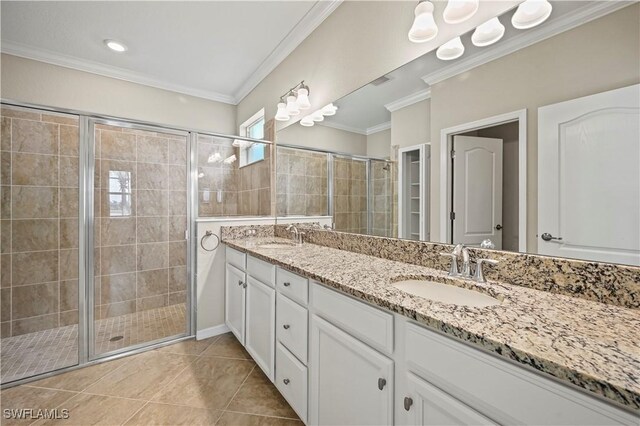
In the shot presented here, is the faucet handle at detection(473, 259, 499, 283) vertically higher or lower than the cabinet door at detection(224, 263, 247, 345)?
higher

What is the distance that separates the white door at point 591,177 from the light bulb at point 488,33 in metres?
0.38

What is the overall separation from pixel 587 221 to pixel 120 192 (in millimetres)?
2921

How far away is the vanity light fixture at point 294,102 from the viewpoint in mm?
2273

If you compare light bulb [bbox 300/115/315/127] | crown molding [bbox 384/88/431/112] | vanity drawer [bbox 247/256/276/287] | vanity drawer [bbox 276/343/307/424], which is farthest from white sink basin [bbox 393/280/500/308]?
light bulb [bbox 300/115/315/127]

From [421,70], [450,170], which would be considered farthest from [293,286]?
[421,70]

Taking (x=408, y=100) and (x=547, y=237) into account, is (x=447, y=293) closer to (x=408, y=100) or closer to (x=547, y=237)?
(x=547, y=237)

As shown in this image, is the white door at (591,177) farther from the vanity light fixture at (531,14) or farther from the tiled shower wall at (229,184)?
the tiled shower wall at (229,184)

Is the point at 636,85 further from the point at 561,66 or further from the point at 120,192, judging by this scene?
the point at 120,192

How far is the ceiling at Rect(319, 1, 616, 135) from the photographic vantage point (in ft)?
3.02

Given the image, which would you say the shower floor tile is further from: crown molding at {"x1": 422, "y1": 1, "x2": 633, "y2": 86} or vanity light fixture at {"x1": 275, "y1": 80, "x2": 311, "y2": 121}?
crown molding at {"x1": 422, "y1": 1, "x2": 633, "y2": 86}

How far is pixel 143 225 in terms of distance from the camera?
8.06 ft

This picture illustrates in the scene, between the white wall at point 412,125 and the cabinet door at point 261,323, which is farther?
the cabinet door at point 261,323

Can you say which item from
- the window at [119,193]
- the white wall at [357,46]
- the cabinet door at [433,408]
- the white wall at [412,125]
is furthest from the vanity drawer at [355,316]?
the window at [119,193]

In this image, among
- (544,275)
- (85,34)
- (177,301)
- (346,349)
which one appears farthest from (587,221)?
(85,34)
